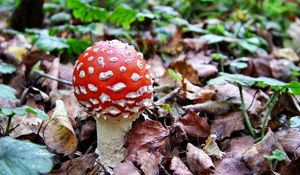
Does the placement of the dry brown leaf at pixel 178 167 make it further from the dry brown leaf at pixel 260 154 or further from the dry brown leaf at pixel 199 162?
the dry brown leaf at pixel 260 154

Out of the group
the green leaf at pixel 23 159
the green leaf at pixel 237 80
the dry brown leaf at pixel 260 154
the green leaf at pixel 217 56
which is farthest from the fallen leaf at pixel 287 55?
the green leaf at pixel 23 159

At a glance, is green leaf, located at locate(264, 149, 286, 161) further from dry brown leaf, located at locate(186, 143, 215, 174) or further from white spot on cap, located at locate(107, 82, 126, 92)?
white spot on cap, located at locate(107, 82, 126, 92)

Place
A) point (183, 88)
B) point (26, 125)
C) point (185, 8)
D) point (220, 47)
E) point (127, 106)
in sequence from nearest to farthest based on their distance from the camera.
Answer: point (127, 106), point (26, 125), point (183, 88), point (220, 47), point (185, 8)

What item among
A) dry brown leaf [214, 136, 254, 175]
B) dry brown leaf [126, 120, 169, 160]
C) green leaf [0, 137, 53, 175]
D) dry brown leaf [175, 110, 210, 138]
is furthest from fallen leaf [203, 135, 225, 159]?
green leaf [0, 137, 53, 175]

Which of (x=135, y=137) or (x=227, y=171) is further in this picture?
(x=135, y=137)

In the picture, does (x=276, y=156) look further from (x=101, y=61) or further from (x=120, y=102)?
(x=101, y=61)

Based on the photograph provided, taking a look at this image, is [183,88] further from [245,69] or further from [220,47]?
[220,47]

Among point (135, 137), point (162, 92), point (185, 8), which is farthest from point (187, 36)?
point (135, 137)

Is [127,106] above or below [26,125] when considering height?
above
